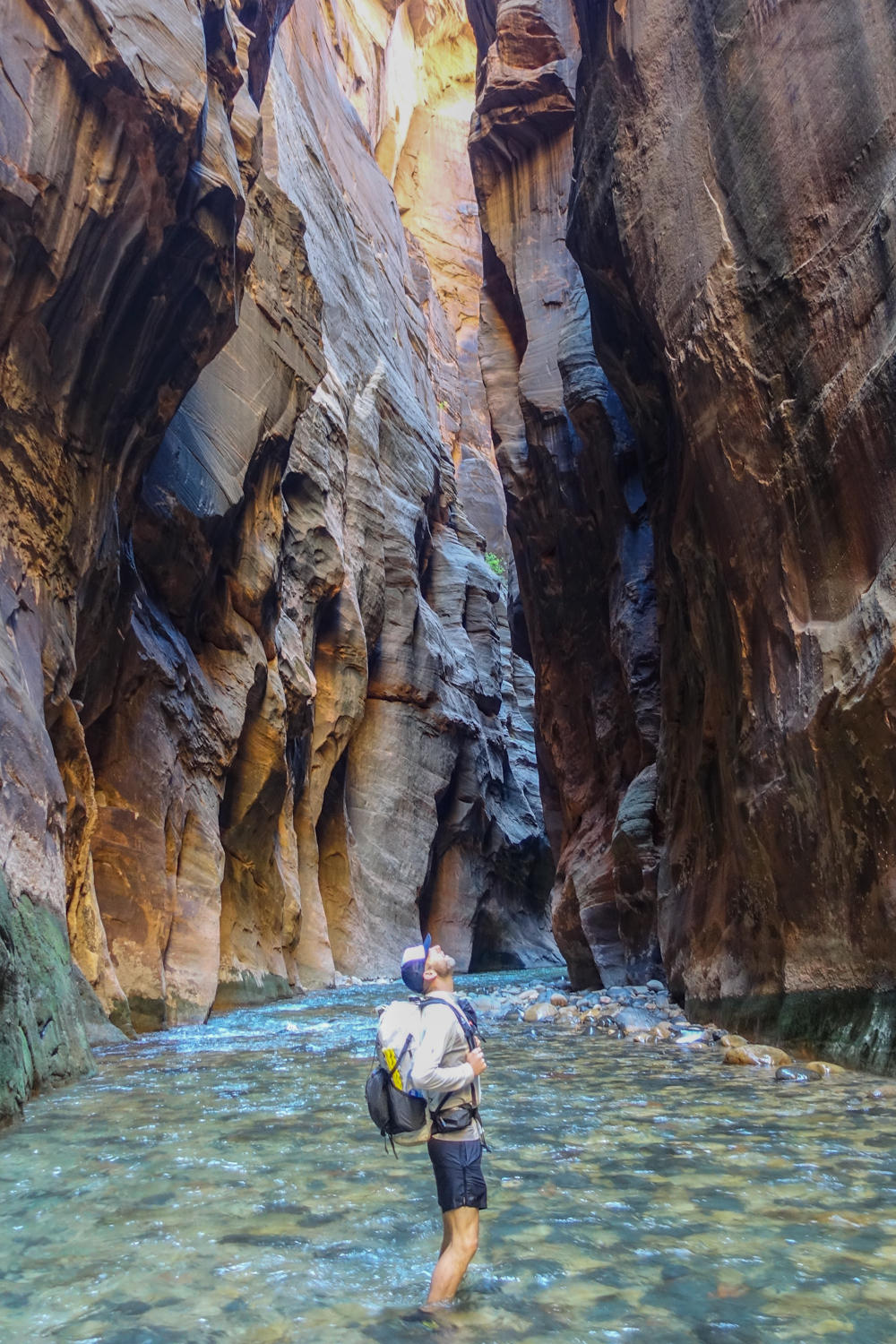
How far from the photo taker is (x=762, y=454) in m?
9.76

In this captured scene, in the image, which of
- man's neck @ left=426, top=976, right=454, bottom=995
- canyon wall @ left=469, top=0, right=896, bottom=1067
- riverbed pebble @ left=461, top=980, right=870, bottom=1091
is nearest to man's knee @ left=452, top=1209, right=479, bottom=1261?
man's neck @ left=426, top=976, right=454, bottom=995

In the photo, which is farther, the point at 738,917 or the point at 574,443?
the point at 574,443

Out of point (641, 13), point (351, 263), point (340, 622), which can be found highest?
point (351, 263)

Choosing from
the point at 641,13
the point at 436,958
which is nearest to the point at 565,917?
the point at 641,13

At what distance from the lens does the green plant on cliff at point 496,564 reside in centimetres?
5284

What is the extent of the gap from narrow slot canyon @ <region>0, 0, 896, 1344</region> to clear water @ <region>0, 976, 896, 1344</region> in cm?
5

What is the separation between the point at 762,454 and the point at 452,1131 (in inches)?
311

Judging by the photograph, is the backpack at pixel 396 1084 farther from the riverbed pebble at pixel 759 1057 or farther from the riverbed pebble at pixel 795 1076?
the riverbed pebble at pixel 759 1057

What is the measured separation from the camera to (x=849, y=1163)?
5.00m

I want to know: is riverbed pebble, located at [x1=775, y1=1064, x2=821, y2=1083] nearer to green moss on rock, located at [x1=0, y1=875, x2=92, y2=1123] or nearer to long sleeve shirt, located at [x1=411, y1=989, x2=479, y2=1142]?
long sleeve shirt, located at [x1=411, y1=989, x2=479, y2=1142]

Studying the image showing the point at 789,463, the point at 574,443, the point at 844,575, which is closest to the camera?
the point at 844,575

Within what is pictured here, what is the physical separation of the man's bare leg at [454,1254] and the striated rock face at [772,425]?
5.38m

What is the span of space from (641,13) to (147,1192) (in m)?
13.3

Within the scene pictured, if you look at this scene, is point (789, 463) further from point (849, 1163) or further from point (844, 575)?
point (849, 1163)
